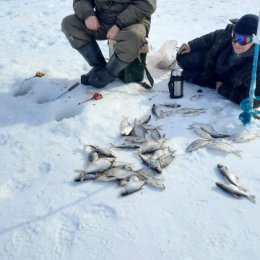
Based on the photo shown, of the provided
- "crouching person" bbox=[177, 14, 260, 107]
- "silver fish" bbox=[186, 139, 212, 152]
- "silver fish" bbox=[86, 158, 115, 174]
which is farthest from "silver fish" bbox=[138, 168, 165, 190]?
"crouching person" bbox=[177, 14, 260, 107]

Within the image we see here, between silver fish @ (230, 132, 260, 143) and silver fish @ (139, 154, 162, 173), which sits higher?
silver fish @ (139, 154, 162, 173)

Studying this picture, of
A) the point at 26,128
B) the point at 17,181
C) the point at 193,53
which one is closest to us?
the point at 17,181

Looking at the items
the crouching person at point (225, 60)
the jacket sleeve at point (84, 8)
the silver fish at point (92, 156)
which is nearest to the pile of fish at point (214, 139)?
the crouching person at point (225, 60)

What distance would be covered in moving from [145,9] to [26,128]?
1.95 meters

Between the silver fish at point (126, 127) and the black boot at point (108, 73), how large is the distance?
0.79 meters

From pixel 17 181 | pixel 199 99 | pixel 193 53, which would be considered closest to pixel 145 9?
pixel 193 53

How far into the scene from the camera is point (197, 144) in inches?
152

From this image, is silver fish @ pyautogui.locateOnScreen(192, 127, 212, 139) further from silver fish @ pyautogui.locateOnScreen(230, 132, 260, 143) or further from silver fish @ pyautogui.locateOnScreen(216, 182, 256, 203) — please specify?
silver fish @ pyautogui.locateOnScreen(216, 182, 256, 203)

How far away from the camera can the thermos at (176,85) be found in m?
4.75

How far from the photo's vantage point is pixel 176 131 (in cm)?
417

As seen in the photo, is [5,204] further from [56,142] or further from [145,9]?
[145,9]

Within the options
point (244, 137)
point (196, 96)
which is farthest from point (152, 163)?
point (196, 96)

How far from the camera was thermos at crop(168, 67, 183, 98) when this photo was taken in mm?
4746

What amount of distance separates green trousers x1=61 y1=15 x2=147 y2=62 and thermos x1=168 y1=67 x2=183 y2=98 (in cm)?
52
